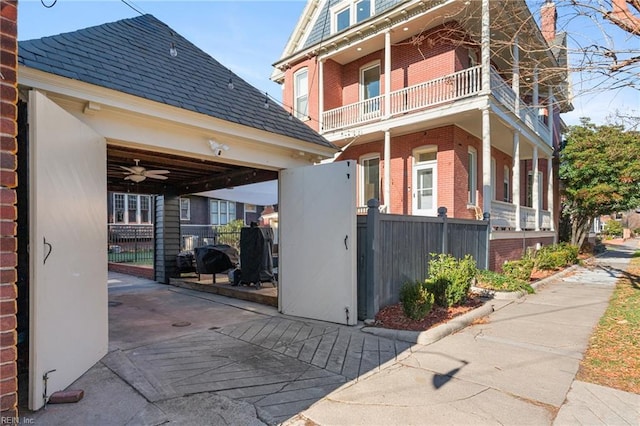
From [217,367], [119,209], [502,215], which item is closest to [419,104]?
[502,215]

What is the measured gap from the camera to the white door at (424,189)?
12.1 meters

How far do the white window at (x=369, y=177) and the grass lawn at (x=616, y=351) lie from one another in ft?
25.7

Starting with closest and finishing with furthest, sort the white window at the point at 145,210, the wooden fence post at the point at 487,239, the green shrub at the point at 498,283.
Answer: the green shrub at the point at 498,283
the wooden fence post at the point at 487,239
the white window at the point at 145,210

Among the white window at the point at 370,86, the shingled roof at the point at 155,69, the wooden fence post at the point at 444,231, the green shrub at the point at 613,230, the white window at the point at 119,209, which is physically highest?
the white window at the point at 370,86

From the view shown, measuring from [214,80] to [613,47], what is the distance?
223 inches

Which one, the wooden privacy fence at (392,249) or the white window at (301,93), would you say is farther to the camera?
the white window at (301,93)

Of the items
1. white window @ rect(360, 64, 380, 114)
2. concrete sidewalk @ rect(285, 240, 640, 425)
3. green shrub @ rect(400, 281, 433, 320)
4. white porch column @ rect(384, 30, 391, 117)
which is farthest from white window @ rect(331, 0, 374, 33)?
concrete sidewalk @ rect(285, 240, 640, 425)

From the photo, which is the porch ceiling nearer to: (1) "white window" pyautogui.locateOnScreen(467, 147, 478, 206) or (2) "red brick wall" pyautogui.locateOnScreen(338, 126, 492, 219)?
(2) "red brick wall" pyautogui.locateOnScreen(338, 126, 492, 219)

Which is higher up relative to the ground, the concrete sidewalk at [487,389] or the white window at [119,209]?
the white window at [119,209]

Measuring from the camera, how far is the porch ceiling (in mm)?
6334

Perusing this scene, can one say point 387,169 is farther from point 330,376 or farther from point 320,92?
point 330,376

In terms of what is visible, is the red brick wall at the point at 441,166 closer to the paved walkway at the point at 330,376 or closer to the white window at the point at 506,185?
the white window at the point at 506,185

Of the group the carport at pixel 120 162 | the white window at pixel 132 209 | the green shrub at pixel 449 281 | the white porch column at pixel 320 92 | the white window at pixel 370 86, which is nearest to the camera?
the carport at pixel 120 162

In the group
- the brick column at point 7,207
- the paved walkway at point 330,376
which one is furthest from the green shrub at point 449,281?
the brick column at point 7,207
